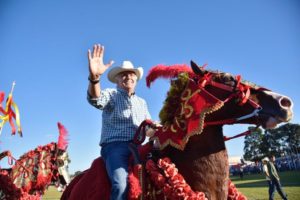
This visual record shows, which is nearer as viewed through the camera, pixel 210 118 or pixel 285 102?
pixel 285 102

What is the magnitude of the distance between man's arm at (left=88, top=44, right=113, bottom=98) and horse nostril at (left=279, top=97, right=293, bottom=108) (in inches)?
84.4

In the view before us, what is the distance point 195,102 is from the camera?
10.3 ft

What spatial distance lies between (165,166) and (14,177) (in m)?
6.44

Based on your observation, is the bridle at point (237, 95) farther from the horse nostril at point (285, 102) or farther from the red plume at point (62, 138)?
the red plume at point (62, 138)

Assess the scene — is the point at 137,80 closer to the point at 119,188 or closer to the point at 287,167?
the point at 119,188

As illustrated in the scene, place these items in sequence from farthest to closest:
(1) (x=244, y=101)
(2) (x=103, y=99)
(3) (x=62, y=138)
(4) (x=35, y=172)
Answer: (3) (x=62, y=138)
(4) (x=35, y=172)
(2) (x=103, y=99)
(1) (x=244, y=101)

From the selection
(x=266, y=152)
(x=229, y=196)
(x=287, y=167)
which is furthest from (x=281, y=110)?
(x=266, y=152)

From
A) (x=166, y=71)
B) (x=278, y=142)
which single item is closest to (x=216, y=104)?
(x=166, y=71)

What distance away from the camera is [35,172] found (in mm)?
8164

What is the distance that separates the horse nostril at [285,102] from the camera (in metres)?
2.75

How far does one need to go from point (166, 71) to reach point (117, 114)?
94cm

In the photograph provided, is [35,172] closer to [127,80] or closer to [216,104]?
[127,80]

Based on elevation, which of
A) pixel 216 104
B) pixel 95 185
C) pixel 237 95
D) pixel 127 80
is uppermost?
pixel 127 80

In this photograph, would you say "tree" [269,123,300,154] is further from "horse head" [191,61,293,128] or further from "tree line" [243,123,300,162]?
"horse head" [191,61,293,128]
